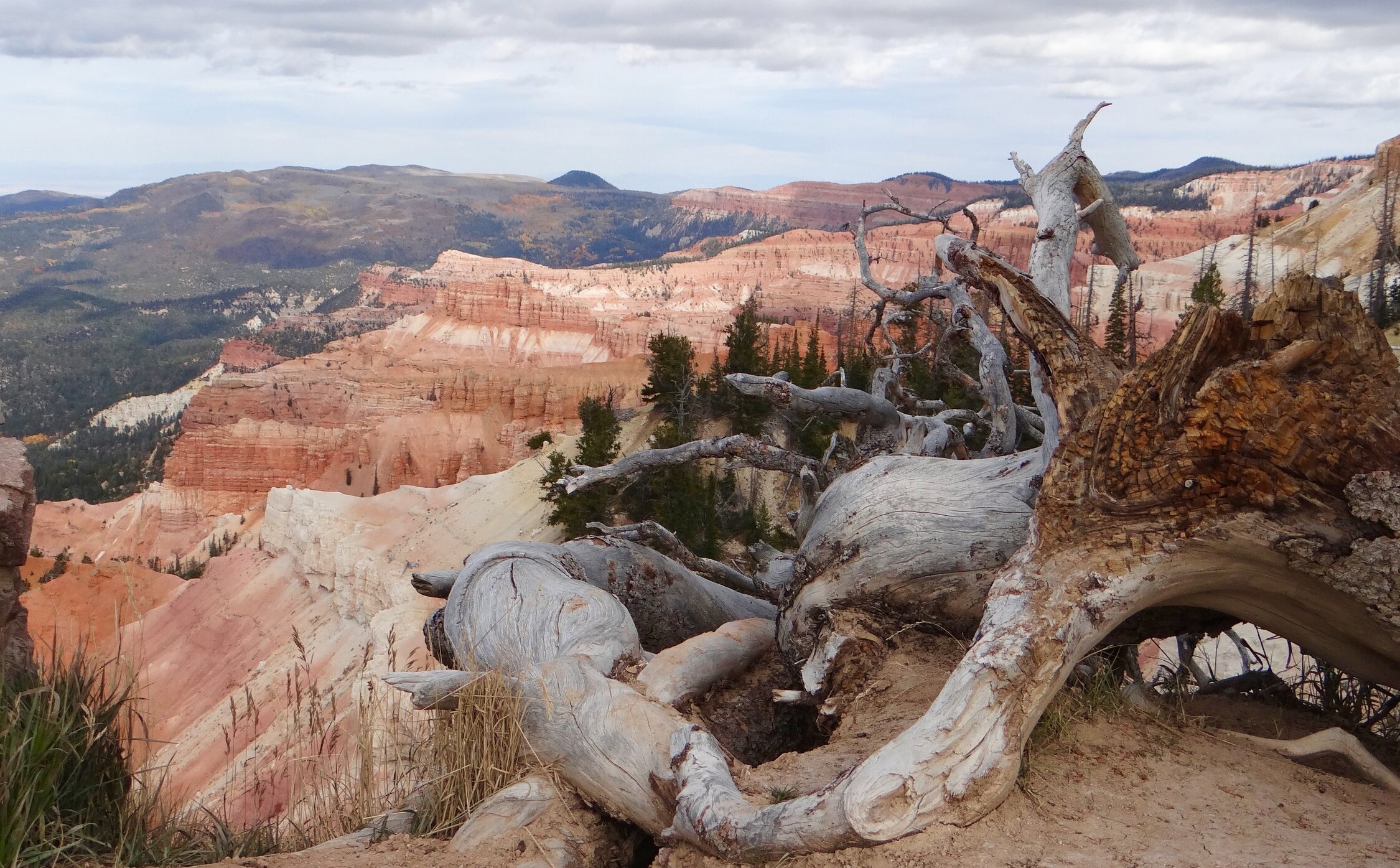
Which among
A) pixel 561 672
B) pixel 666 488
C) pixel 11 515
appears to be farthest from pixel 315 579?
pixel 561 672

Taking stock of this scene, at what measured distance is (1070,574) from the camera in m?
4.23

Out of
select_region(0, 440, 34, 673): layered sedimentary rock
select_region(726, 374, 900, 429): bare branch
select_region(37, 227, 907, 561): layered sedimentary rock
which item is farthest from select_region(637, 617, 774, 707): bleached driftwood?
select_region(37, 227, 907, 561): layered sedimentary rock

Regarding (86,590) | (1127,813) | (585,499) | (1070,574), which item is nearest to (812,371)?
(585,499)

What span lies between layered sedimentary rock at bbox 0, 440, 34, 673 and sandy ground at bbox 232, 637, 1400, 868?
4.40m

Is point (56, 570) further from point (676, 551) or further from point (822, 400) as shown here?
point (822, 400)

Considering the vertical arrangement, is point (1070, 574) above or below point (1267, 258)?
below

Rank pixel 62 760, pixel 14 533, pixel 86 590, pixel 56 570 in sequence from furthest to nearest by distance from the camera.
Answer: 1. pixel 56 570
2. pixel 86 590
3. pixel 14 533
4. pixel 62 760

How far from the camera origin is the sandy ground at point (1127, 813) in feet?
11.2

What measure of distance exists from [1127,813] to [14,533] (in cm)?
713

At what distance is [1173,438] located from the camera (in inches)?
167

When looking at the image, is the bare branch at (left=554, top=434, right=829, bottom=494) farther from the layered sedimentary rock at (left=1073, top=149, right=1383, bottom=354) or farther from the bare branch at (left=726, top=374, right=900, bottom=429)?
the layered sedimentary rock at (left=1073, top=149, right=1383, bottom=354)

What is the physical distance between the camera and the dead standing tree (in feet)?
12.2

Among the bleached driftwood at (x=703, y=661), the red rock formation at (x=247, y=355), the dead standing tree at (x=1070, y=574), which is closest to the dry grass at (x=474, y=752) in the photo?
the dead standing tree at (x=1070, y=574)

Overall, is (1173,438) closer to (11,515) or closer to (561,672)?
(561,672)
